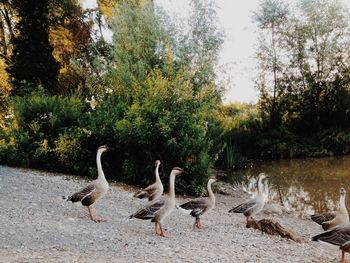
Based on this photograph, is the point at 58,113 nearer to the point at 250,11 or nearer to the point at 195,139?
the point at 195,139

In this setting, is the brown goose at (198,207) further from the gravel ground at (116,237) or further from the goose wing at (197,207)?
the gravel ground at (116,237)

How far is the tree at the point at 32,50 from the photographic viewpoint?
28797 millimetres

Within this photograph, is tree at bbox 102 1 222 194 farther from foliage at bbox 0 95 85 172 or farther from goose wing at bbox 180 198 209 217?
goose wing at bbox 180 198 209 217

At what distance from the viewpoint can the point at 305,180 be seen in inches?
1034

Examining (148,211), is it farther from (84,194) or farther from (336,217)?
(336,217)

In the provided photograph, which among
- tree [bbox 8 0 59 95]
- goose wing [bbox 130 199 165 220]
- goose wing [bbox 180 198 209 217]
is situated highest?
tree [bbox 8 0 59 95]

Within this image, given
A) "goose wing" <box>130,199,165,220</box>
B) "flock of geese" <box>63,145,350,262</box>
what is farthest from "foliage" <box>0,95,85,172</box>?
"goose wing" <box>130,199,165,220</box>

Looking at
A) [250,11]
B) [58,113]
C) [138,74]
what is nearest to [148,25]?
[138,74]

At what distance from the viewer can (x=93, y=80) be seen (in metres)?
29.8

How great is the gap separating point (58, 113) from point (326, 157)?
2308 cm

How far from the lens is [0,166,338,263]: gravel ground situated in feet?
31.1

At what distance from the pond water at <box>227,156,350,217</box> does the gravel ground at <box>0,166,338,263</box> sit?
430cm

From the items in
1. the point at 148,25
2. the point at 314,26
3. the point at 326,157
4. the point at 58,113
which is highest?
the point at 314,26

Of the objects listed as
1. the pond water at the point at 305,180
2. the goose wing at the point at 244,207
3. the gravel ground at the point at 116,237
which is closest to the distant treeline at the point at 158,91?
the pond water at the point at 305,180
